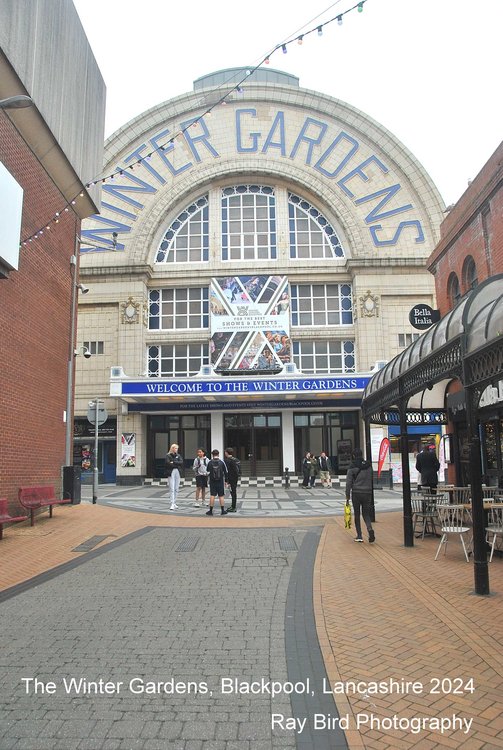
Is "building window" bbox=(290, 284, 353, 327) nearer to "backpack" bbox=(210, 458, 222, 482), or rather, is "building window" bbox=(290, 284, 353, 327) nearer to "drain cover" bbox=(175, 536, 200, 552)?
"backpack" bbox=(210, 458, 222, 482)

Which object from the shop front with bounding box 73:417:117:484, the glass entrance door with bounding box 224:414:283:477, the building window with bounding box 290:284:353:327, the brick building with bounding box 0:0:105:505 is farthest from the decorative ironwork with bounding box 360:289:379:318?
the brick building with bounding box 0:0:105:505

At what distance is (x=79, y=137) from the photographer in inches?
598

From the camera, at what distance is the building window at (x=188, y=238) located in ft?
102

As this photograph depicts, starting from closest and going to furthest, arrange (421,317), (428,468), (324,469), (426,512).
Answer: (426,512) → (428,468) → (421,317) → (324,469)

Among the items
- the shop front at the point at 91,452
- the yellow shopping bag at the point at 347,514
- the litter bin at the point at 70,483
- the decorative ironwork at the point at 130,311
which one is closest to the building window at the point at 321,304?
the decorative ironwork at the point at 130,311

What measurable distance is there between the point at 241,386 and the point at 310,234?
35.0 feet

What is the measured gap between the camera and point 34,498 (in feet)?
40.2

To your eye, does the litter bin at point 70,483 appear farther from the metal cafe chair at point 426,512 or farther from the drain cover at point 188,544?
the metal cafe chair at point 426,512

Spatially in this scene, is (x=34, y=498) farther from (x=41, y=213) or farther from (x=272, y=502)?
(x=272, y=502)

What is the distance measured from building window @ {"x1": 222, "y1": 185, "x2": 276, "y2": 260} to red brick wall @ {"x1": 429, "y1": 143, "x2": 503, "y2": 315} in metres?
15.3

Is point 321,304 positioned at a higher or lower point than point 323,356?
higher

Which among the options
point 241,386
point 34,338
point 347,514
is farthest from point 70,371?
point 241,386

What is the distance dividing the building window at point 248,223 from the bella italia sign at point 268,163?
71.4 inches

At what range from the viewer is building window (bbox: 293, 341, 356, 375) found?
29.9 meters
